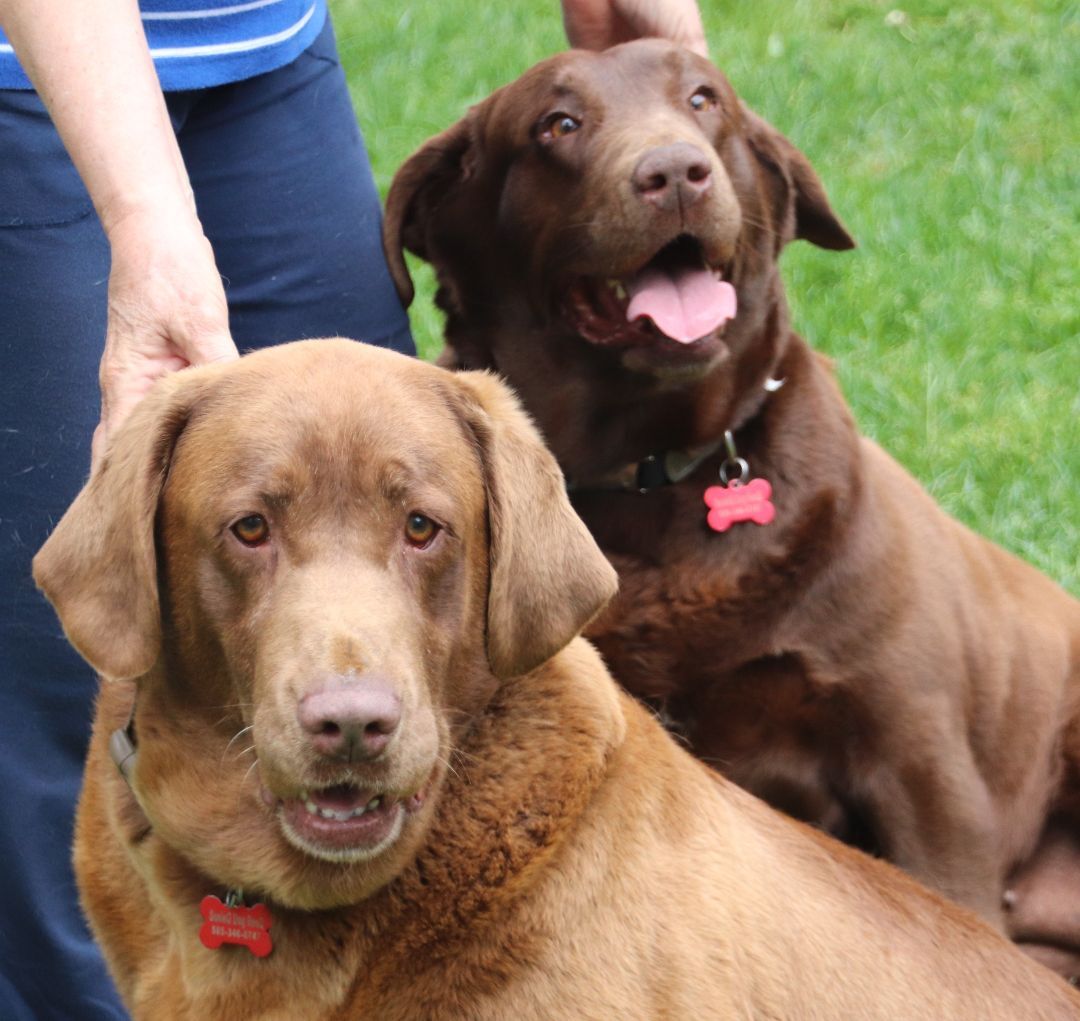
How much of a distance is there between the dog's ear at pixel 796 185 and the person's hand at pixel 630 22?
1.15 ft

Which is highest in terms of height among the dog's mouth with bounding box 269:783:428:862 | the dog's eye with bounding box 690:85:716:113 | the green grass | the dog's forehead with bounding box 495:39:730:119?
the dog's forehead with bounding box 495:39:730:119

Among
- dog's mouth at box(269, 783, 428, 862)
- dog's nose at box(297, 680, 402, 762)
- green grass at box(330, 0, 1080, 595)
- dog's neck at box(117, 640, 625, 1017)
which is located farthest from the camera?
green grass at box(330, 0, 1080, 595)

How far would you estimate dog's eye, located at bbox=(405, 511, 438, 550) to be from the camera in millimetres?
2934

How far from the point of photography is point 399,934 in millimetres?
2951

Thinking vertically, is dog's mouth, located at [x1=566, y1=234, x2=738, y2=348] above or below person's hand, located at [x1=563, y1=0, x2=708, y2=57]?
below

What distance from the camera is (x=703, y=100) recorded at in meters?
4.27

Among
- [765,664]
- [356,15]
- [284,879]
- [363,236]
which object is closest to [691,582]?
[765,664]

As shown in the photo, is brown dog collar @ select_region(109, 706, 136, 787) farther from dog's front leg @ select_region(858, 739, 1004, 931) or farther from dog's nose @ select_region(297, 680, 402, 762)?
dog's front leg @ select_region(858, 739, 1004, 931)

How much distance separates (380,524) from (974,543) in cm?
209

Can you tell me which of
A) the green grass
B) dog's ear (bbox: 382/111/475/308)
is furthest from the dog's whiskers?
the green grass

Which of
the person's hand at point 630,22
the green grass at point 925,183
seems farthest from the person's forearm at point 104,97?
the green grass at point 925,183

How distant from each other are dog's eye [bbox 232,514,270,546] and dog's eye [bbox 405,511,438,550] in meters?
0.22

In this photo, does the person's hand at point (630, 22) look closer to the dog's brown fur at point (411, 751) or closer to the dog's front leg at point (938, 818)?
the dog's front leg at point (938, 818)

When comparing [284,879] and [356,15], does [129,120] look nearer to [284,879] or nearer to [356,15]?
[284,879]
